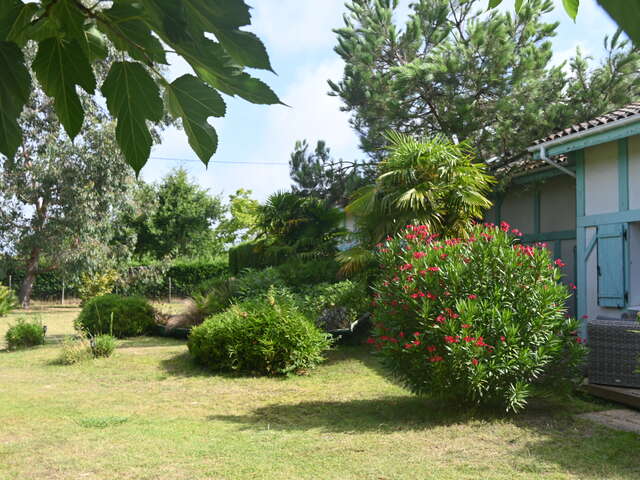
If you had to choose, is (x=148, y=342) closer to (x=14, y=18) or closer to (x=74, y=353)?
(x=74, y=353)

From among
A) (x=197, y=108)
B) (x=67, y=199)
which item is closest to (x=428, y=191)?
(x=197, y=108)

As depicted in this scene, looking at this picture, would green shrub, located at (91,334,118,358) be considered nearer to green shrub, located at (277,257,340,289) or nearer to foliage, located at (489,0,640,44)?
green shrub, located at (277,257,340,289)

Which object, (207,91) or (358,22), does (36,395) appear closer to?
(207,91)

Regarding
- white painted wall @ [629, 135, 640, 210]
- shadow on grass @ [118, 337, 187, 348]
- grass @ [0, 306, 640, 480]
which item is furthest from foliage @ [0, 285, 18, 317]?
white painted wall @ [629, 135, 640, 210]

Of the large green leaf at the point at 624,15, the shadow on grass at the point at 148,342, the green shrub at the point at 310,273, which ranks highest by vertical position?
the large green leaf at the point at 624,15

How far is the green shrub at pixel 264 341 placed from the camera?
9.00m

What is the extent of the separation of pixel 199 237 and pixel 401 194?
24514mm

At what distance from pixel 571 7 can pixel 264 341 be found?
27.7 ft

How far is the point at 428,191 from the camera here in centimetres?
991

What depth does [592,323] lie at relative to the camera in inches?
295

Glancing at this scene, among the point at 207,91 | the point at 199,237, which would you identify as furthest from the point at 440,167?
the point at 199,237

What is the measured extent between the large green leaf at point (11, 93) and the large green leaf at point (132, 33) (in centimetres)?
13

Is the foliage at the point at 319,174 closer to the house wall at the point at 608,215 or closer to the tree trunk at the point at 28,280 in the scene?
the house wall at the point at 608,215

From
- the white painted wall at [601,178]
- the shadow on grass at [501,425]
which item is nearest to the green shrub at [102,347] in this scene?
the shadow on grass at [501,425]
